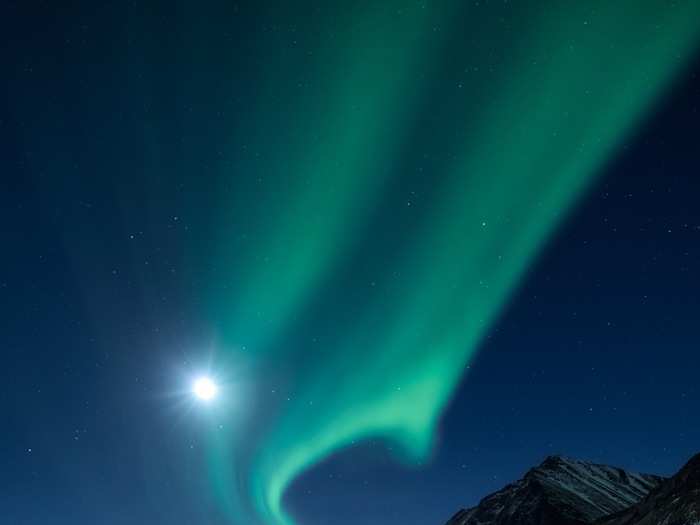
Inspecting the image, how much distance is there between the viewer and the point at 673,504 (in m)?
78.5

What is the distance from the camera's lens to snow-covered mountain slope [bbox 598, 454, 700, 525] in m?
70.2

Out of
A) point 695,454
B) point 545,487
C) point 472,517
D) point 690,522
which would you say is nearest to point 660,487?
point 695,454

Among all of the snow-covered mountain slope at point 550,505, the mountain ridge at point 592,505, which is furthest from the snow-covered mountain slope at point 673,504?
the snow-covered mountain slope at point 550,505

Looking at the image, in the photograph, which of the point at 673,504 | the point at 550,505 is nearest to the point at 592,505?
the point at 550,505

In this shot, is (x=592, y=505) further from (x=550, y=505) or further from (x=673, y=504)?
(x=673, y=504)

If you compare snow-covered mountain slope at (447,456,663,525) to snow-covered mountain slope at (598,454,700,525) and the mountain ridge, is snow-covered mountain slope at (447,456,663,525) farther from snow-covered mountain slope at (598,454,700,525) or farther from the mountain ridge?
snow-covered mountain slope at (598,454,700,525)

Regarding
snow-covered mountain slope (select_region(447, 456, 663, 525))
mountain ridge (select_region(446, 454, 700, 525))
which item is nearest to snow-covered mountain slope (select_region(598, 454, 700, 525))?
mountain ridge (select_region(446, 454, 700, 525))

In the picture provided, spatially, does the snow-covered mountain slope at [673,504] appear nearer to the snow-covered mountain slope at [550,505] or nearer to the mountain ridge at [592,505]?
the mountain ridge at [592,505]

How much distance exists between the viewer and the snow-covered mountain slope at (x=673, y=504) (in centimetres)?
7025

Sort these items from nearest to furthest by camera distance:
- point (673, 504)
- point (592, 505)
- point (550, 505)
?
point (673, 504)
point (550, 505)
point (592, 505)

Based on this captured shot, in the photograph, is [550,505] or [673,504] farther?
[550,505]

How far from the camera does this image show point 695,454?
9188cm

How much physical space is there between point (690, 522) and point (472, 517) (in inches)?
5794

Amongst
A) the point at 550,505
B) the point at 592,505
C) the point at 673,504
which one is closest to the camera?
the point at 673,504
